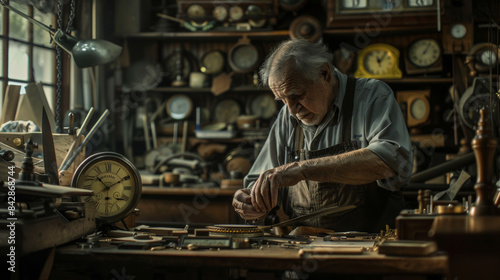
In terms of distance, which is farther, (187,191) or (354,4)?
(354,4)

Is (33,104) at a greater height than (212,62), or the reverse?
(212,62)

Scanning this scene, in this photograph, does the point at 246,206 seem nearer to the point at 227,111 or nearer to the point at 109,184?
the point at 109,184

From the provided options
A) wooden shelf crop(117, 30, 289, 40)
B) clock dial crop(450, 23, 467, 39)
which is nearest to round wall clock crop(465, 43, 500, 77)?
clock dial crop(450, 23, 467, 39)

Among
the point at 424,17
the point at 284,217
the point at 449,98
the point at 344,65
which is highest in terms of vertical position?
the point at 424,17

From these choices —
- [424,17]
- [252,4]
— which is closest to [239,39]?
[252,4]

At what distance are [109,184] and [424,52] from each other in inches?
156

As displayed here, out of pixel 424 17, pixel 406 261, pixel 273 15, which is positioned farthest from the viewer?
pixel 273 15

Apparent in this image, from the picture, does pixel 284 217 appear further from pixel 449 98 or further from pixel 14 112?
pixel 449 98

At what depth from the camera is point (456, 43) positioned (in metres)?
5.17

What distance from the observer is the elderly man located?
2.34 m

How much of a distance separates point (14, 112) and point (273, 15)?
9.80 feet

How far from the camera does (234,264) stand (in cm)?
161

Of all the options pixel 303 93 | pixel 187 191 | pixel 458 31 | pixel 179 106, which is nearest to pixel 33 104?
pixel 303 93

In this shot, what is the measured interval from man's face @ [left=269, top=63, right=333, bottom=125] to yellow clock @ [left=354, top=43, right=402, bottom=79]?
269 centimetres
